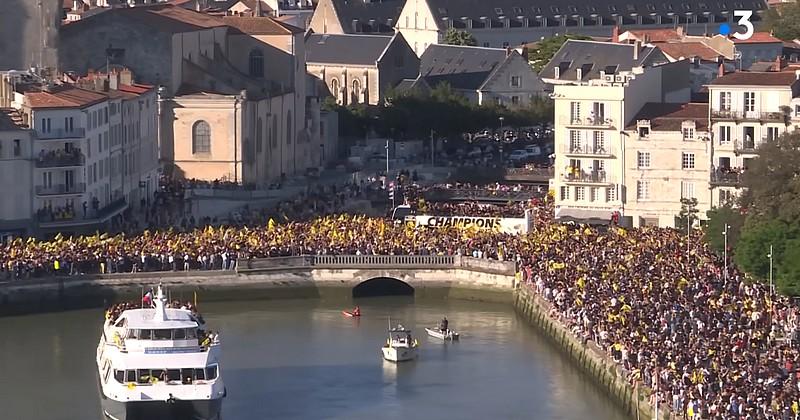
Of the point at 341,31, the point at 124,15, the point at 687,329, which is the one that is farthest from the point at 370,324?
the point at 341,31

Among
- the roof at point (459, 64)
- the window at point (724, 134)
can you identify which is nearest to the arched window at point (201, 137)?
the window at point (724, 134)

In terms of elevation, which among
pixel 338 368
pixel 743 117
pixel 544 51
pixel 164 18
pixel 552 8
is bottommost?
pixel 338 368

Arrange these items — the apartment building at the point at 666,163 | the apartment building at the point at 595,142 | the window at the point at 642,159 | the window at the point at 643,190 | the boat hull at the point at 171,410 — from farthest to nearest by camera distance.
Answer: the apartment building at the point at 595,142 → the window at the point at 643,190 → the window at the point at 642,159 → the apartment building at the point at 666,163 → the boat hull at the point at 171,410

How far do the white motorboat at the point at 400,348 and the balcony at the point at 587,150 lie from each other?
890 inches

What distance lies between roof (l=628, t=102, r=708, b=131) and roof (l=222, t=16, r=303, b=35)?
96.2 ft

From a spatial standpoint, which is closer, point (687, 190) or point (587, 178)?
point (687, 190)

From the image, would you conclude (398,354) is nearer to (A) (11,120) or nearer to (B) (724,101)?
(A) (11,120)

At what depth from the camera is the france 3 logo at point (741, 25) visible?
170m

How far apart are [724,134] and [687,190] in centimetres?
269

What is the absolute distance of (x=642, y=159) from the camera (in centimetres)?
11562

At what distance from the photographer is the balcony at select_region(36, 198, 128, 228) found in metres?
111

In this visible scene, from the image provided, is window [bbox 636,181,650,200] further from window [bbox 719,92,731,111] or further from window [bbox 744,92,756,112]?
window [bbox 744,92,756,112]

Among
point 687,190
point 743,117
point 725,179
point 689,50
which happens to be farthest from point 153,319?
point 689,50

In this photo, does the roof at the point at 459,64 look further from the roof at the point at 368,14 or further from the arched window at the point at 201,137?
the arched window at the point at 201,137
